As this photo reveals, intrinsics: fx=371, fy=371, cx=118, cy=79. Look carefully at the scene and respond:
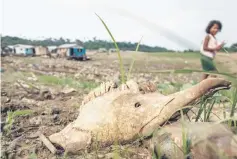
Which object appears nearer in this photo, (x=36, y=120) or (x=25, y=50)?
(x=36, y=120)

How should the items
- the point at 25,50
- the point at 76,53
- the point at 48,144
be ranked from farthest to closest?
the point at 25,50 → the point at 76,53 → the point at 48,144

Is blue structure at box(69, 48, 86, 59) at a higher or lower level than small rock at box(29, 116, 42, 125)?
lower

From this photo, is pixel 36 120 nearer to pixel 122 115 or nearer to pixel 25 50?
pixel 122 115

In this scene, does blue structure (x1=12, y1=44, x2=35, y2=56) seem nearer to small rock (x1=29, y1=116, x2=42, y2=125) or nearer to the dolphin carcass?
small rock (x1=29, y1=116, x2=42, y2=125)

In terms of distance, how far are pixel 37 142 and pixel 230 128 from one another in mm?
1249

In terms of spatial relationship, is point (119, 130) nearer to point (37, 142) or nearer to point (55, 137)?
point (55, 137)

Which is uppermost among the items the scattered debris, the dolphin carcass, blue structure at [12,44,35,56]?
the dolphin carcass

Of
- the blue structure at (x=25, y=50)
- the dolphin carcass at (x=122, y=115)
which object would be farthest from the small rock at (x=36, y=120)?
the blue structure at (x=25, y=50)

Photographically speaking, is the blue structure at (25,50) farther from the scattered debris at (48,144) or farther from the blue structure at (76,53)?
the scattered debris at (48,144)

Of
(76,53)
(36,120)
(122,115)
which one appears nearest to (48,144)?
(122,115)

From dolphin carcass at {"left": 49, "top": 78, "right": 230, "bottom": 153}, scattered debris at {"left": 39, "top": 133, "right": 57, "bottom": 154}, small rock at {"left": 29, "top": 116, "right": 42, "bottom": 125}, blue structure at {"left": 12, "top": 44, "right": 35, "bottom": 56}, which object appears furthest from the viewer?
blue structure at {"left": 12, "top": 44, "right": 35, "bottom": 56}

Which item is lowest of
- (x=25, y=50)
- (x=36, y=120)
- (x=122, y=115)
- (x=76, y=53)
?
(x=25, y=50)

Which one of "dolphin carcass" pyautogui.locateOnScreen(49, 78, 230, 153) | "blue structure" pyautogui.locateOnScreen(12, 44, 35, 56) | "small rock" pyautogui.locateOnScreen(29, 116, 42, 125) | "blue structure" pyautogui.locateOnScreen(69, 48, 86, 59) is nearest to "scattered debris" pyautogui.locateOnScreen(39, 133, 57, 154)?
"dolphin carcass" pyautogui.locateOnScreen(49, 78, 230, 153)

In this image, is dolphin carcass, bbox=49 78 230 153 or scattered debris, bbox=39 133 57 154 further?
scattered debris, bbox=39 133 57 154
